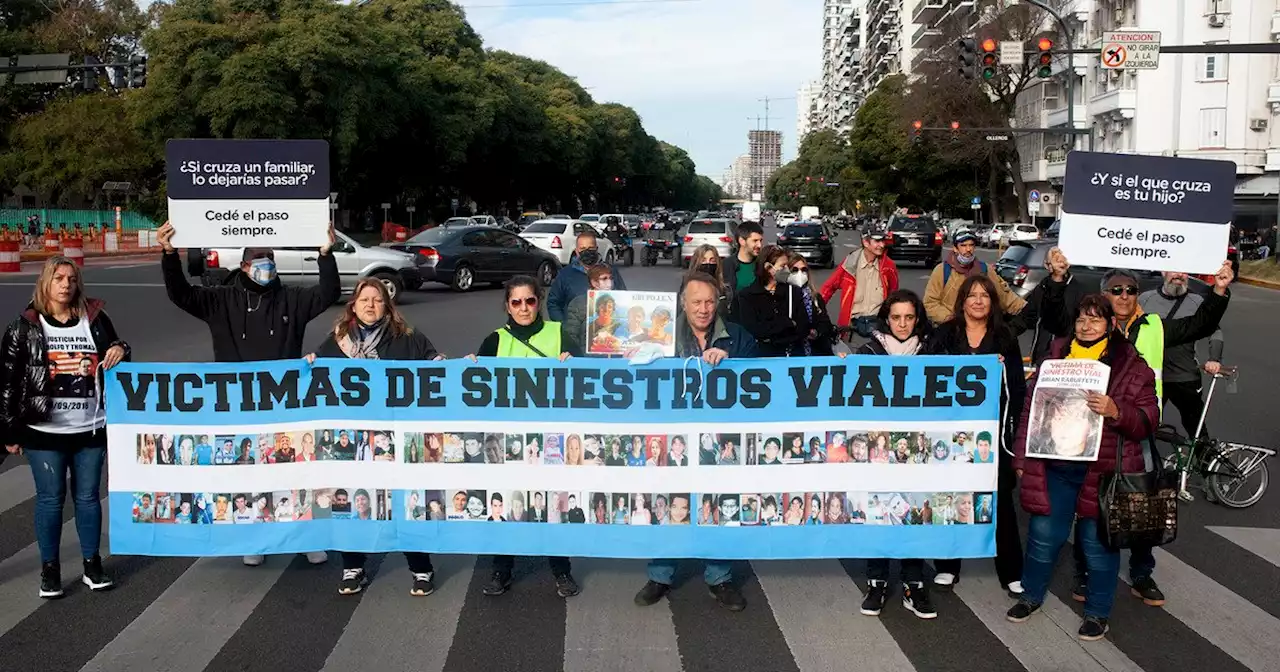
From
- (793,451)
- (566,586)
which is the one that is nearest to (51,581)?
(566,586)

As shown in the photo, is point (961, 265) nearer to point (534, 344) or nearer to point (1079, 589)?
point (1079, 589)

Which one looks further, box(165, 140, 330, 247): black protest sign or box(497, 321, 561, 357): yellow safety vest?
box(165, 140, 330, 247): black protest sign

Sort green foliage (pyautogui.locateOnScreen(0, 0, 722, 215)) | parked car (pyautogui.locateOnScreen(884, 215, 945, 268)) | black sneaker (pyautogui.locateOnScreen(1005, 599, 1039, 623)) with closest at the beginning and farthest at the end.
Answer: black sneaker (pyautogui.locateOnScreen(1005, 599, 1039, 623)), parked car (pyautogui.locateOnScreen(884, 215, 945, 268)), green foliage (pyautogui.locateOnScreen(0, 0, 722, 215))

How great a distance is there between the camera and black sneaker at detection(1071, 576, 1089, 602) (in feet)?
19.0

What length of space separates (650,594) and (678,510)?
0.44m

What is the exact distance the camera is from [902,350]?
19.1 feet

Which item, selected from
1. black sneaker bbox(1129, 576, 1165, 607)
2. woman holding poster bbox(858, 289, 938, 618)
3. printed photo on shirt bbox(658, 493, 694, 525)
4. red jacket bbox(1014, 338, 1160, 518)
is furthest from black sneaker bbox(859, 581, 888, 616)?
black sneaker bbox(1129, 576, 1165, 607)

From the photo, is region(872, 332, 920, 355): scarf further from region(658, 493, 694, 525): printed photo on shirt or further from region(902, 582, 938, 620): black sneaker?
region(658, 493, 694, 525): printed photo on shirt

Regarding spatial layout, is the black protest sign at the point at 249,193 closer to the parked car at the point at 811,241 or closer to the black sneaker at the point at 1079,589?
the black sneaker at the point at 1079,589

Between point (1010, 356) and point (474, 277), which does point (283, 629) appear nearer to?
point (1010, 356)

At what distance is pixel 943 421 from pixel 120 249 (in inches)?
1675

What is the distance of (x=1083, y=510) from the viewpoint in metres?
5.21

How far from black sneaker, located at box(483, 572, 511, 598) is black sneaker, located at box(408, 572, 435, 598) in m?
0.27

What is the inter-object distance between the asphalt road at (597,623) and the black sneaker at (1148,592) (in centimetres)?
6
